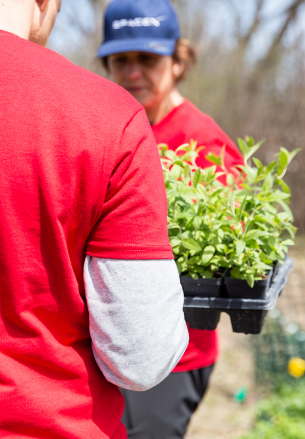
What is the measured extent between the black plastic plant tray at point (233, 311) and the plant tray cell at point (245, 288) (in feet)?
0.06

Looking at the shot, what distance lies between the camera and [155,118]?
2.09 metres

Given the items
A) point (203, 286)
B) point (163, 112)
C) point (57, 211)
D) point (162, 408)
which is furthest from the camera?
point (163, 112)

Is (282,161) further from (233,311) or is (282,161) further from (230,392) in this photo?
(230,392)

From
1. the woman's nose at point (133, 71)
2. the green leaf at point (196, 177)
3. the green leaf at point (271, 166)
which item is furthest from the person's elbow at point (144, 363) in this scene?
the woman's nose at point (133, 71)

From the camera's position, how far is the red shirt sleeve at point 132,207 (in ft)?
2.79

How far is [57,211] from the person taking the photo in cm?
83

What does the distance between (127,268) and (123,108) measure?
0.32 m

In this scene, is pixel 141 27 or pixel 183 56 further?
pixel 183 56

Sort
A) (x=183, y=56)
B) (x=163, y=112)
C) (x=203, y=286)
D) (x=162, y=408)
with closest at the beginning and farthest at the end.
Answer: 1. (x=203, y=286)
2. (x=162, y=408)
3. (x=163, y=112)
4. (x=183, y=56)

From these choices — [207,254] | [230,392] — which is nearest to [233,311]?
[207,254]

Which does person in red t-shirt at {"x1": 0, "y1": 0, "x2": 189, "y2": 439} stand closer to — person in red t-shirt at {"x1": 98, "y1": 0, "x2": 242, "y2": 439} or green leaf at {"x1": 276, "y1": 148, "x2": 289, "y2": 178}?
green leaf at {"x1": 276, "y1": 148, "x2": 289, "y2": 178}

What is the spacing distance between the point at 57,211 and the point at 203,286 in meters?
0.58

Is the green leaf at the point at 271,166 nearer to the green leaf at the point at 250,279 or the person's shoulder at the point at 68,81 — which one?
the green leaf at the point at 250,279

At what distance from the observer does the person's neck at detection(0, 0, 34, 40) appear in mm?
885
